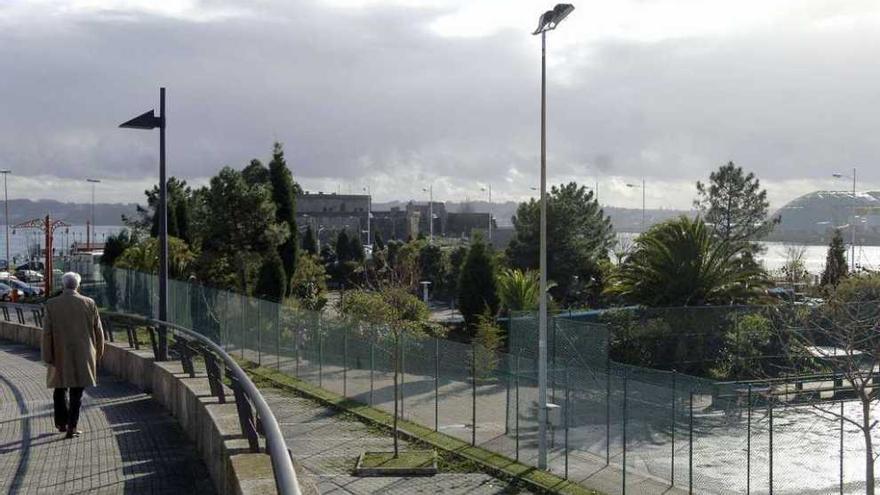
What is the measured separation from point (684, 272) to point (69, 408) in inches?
1295

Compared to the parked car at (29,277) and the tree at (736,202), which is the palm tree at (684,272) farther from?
the parked car at (29,277)

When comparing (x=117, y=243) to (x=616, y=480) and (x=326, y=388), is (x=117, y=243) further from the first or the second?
(x=616, y=480)

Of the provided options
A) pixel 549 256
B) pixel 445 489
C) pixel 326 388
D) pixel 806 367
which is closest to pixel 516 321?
pixel 326 388

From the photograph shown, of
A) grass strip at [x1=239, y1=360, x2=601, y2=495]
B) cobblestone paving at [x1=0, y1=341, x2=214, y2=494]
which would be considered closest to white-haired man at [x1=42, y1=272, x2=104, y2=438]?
cobblestone paving at [x1=0, y1=341, x2=214, y2=494]

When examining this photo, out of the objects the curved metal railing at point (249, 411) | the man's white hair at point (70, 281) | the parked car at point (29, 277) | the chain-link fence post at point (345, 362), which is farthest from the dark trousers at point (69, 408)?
the parked car at point (29, 277)

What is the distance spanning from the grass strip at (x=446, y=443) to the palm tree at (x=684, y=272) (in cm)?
1874

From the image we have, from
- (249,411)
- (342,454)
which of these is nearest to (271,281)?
(342,454)

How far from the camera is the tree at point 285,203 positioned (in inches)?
1681

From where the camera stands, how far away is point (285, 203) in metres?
44.0

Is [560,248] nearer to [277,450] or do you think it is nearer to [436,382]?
[436,382]

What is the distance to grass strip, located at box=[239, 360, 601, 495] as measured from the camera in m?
17.4

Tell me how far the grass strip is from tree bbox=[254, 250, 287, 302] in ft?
38.2

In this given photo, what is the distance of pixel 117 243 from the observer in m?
54.2

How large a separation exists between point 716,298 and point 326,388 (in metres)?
20.7
